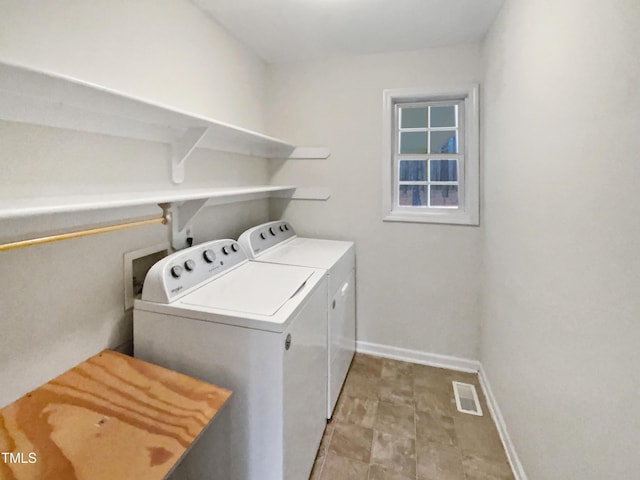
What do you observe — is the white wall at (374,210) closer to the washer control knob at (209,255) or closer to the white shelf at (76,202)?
the white shelf at (76,202)

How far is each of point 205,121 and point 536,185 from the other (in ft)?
4.94

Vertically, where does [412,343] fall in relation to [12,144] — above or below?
below

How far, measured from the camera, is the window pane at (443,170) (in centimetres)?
249

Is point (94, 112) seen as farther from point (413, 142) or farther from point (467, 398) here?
point (467, 398)

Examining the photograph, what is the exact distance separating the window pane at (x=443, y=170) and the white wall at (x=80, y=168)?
180cm

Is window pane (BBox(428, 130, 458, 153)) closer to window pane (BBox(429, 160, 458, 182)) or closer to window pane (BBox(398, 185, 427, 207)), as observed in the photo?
window pane (BBox(429, 160, 458, 182))

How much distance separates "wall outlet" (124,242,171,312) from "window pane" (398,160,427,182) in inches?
74.0

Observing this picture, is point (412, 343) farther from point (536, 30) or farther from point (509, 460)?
point (536, 30)

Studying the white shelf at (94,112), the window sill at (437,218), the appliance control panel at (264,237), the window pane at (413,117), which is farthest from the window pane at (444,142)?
the white shelf at (94,112)

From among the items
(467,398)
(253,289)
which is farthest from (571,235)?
(467,398)

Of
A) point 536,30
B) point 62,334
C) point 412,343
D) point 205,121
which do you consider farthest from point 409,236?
point 62,334

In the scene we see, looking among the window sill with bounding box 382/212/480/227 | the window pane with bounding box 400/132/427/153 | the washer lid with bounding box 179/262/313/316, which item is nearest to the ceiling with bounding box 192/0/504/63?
the window pane with bounding box 400/132/427/153

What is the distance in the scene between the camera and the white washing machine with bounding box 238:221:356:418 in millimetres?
1852

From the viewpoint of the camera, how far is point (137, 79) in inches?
55.6
